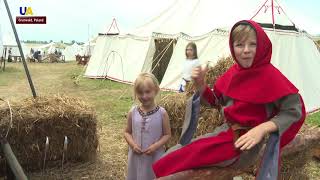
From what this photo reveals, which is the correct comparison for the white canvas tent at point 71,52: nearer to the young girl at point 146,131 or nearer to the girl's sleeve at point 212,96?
the young girl at point 146,131

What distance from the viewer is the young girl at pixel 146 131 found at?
3.33 meters

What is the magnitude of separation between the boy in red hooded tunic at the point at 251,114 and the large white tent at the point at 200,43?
8354 millimetres

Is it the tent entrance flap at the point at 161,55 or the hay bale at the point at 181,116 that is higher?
the hay bale at the point at 181,116

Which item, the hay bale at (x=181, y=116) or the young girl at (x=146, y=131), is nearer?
the young girl at (x=146, y=131)

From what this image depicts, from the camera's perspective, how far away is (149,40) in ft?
49.2

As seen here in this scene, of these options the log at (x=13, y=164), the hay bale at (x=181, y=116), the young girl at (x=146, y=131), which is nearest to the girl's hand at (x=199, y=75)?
the young girl at (x=146, y=131)

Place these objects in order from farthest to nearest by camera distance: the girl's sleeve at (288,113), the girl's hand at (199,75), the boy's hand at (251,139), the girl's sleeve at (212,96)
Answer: the girl's sleeve at (212,96) < the girl's hand at (199,75) < the girl's sleeve at (288,113) < the boy's hand at (251,139)

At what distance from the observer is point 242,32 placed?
7.61 feet

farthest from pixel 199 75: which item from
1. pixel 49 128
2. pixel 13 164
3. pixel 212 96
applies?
pixel 49 128

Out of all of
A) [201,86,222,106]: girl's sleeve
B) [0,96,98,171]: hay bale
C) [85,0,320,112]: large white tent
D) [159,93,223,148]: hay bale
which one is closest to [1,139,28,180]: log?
[0,96,98,171]: hay bale

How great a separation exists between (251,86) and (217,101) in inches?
16.0

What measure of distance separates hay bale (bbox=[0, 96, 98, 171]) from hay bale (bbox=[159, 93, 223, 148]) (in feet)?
3.29

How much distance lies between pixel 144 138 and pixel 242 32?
56.7 inches

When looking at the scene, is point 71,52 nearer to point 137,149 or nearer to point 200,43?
point 200,43
